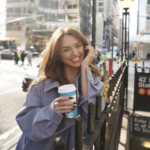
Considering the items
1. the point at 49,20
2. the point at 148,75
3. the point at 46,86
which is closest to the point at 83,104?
the point at 46,86

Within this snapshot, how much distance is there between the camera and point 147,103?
5281mm

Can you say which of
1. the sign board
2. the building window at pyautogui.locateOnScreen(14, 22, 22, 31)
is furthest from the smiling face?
the building window at pyautogui.locateOnScreen(14, 22, 22, 31)

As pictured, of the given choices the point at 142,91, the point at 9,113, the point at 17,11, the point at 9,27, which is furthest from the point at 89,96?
the point at 17,11

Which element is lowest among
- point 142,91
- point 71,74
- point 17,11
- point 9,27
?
point 142,91

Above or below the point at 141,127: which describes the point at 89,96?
above

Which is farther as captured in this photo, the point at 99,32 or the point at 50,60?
the point at 99,32

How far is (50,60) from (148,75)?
4.24 metres

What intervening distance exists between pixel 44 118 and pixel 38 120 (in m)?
0.04

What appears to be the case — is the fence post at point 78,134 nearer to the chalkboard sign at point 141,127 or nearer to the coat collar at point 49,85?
the coat collar at point 49,85

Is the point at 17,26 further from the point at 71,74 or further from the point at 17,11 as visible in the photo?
the point at 71,74

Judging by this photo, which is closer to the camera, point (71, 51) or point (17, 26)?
point (71, 51)

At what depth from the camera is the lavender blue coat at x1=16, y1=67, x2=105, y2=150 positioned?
1.22 meters

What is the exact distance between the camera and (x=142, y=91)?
530cm

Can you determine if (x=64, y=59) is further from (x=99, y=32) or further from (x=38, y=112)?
(x=99, y=32)
